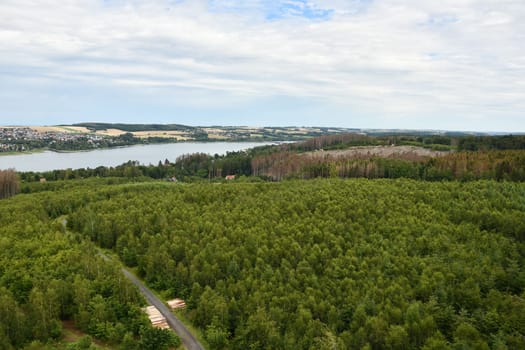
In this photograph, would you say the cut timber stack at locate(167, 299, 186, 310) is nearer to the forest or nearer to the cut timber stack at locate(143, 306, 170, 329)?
the cut timber stack at locate(143, 306, 170, 329)

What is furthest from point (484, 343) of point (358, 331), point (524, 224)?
point (524, 224)

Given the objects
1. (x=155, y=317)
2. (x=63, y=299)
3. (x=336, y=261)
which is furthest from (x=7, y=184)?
(x=336, y=261)

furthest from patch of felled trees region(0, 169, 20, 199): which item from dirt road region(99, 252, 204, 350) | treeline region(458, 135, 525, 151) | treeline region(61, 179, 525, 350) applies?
treeline region(458, 135, 525, 151)

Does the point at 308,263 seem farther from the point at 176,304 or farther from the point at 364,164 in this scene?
the point at 364,164

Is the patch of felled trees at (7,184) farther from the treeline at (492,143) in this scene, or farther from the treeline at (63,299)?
the treeline at (492,143)

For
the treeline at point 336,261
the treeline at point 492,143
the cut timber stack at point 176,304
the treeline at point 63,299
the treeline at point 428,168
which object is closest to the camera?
the treeline at point 63,299

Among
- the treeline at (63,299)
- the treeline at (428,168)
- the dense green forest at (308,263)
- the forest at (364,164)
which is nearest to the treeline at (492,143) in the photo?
the forest at (364,164)
